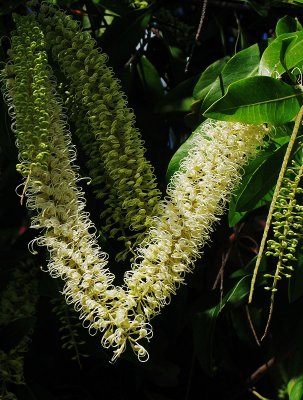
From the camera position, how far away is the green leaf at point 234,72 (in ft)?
4.93

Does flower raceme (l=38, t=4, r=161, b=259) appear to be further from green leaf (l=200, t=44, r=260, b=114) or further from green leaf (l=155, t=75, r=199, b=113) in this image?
green leaf (l=155, t=75, r=199, b=113)

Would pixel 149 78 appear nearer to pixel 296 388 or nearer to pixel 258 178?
pixel 258 178

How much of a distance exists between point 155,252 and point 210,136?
257 mm

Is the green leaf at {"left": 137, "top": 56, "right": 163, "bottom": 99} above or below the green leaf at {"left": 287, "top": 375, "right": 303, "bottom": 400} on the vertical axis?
above

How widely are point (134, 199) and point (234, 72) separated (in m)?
0.47

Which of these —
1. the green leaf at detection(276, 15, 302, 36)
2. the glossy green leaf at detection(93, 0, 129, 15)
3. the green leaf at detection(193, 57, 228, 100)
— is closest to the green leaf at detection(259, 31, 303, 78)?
the green leaf at detection(276, 15, 302, 36)

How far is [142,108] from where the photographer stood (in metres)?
2.03

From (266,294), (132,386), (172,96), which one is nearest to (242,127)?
(172,96)

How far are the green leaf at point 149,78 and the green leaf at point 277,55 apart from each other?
82cm

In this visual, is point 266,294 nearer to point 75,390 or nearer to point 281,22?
point 75,390

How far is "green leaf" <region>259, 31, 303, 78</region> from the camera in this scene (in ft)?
3.95

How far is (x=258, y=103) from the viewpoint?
1196 mm

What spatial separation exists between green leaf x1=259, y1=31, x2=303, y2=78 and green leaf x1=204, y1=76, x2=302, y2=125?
0.06 metres

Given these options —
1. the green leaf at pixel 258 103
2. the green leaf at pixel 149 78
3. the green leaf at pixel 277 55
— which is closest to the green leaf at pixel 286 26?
the green leaf at pixel 277 55
